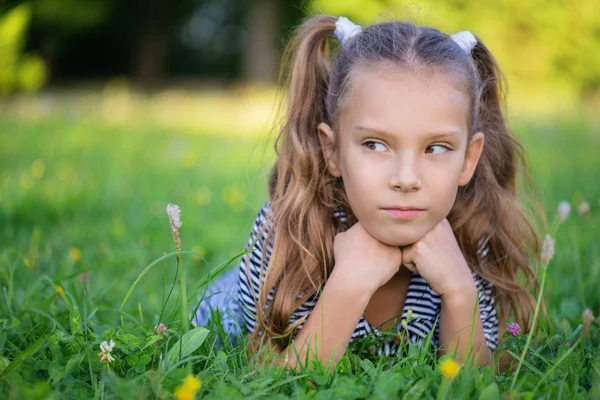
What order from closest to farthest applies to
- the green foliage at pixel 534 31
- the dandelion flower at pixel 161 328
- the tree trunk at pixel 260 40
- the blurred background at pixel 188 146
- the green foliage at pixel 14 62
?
the dandelion flower at pixel 161 328
the blurred background at pixel 188 146
the green foliage at pixel 14 62
the green foliage at pixel 534 31
the tree trunk at pixel 260 40

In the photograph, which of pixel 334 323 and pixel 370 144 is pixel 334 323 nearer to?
pixel 334 323

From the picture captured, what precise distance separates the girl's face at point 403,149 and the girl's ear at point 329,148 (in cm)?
12

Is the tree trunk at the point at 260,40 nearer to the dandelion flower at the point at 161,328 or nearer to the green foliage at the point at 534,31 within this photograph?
the green foliage at the point at 534,31

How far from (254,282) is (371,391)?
65 cm

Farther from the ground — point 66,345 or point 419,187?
point 419,187

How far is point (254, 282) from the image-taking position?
2.05 metres

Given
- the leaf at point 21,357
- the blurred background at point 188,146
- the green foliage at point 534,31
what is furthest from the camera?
the green foliage at point 534,31

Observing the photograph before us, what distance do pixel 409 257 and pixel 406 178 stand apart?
321 millimetres

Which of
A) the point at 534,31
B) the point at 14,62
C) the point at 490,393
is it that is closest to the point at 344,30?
the point at 490,393

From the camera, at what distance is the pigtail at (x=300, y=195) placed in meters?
1.90

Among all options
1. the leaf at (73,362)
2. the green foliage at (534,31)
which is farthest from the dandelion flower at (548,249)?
the green foliage at (534,31)

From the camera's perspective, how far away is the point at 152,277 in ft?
9.39

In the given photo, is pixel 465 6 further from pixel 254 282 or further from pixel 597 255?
pixel 254 282

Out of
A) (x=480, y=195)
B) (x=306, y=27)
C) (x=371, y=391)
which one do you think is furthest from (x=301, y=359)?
(x=306, y=27)
